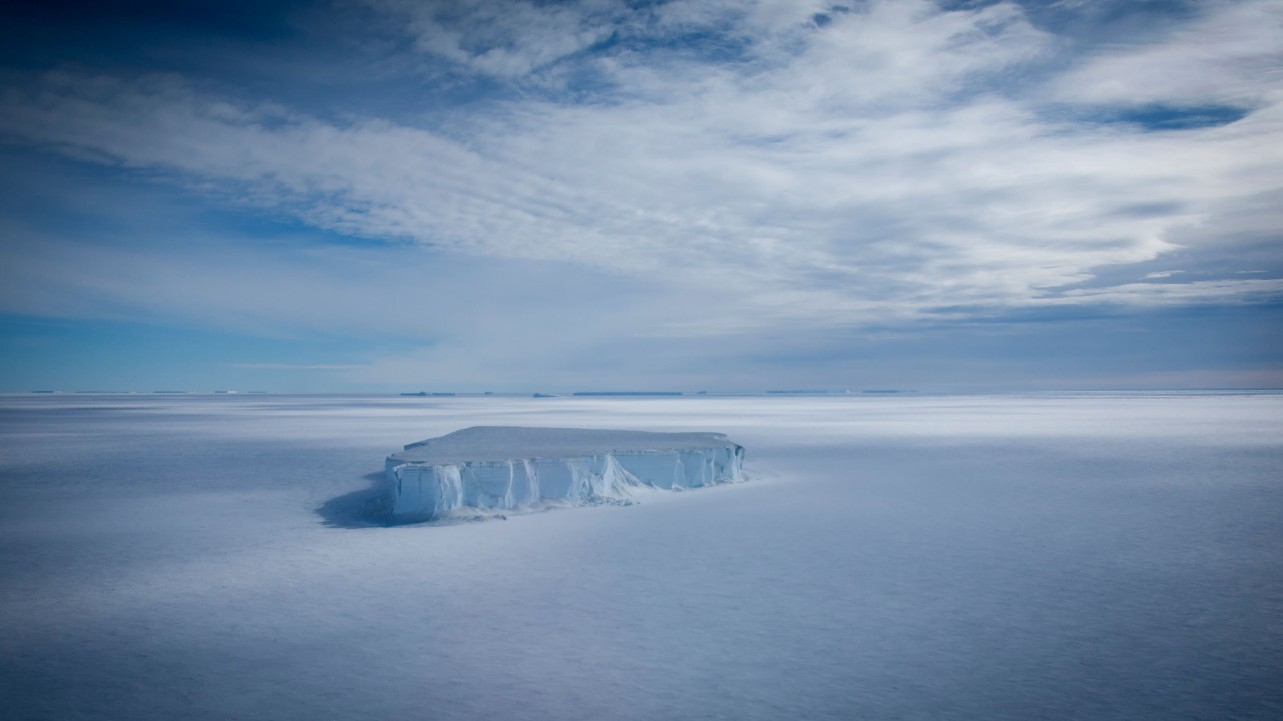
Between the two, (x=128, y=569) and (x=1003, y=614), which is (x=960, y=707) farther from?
(x=128, y=569)

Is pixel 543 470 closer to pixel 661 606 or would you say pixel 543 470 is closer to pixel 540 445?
pixel 540 445

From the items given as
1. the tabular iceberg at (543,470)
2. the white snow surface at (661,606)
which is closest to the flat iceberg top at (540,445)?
the tabular iceberg at (543,470)

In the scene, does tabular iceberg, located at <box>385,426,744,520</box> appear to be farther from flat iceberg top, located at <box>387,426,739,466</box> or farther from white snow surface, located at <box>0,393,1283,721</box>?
white snow surface, located at <box>0,393,1283,721</box>

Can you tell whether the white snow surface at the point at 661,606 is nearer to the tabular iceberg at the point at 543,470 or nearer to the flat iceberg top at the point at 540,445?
the tabular iceberg at the point at 543,470

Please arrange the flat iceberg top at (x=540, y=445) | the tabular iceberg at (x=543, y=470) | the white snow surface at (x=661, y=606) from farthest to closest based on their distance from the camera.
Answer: the flat iceberg top at (x=540, y=445) → the tabular iceberg at (x=543, y=470) → the white snow surface at (x=661, y=606)

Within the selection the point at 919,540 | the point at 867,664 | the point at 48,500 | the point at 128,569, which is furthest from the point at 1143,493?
the point at 48,500

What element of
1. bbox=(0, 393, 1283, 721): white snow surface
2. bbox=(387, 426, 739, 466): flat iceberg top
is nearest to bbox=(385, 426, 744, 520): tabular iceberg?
bbox=(387, 426, 739, 466): flat iceberg top

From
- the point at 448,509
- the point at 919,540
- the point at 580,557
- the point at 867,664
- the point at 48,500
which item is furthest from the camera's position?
the point at 48,500
